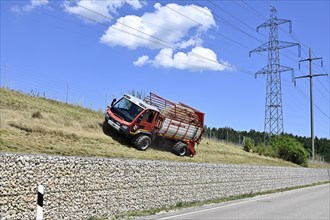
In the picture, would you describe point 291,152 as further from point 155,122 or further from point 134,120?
point 134,120

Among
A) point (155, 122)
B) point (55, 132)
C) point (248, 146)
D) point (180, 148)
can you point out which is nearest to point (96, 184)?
point (55, 132)

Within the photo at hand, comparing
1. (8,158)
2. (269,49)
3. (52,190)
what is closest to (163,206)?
(52,190)

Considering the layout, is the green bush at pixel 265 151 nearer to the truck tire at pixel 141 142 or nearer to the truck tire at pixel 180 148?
the truck tire at pixel 180 148

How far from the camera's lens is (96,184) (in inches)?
446

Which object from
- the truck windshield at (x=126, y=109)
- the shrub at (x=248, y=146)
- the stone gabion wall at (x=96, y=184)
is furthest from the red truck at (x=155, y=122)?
the shrub at (x=248, y=146)

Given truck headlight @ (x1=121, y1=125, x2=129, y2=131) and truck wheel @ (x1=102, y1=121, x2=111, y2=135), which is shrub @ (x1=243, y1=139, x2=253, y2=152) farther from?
truck headlight @ (x1=121, y1=125, x2=129, y2=131)

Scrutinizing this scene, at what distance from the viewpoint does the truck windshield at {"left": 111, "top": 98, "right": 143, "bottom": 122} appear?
72.7ft

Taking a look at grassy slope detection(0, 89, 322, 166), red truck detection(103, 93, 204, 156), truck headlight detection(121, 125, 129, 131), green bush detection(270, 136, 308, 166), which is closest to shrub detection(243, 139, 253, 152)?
green bush detection(270, 136, 308, 166)

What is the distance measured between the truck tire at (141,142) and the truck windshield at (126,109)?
1.07m

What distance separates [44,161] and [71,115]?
13103 mm

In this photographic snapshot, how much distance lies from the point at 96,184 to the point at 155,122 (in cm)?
1184

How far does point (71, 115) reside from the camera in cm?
2261

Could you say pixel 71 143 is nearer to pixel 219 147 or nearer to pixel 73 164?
pixel 73 164

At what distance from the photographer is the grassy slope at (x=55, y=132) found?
15.9m
